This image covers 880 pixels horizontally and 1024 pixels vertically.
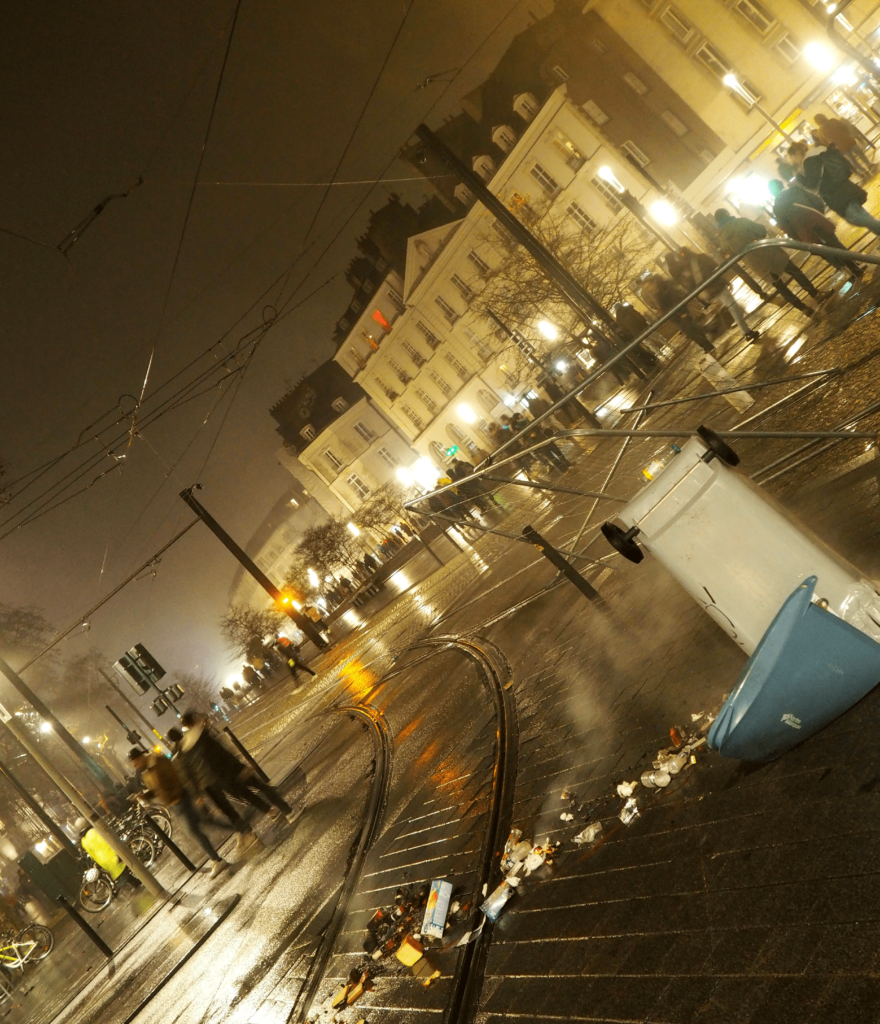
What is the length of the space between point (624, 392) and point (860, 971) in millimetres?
18780

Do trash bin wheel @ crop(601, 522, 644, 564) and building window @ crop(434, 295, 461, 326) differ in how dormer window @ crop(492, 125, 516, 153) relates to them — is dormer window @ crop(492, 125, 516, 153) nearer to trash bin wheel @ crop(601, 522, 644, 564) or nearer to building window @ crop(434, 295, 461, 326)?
building window @ crop(434, 295, 461, 326)

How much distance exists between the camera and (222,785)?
10227 millimetres

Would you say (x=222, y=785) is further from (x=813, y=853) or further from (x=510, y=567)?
(x=813, y=853)

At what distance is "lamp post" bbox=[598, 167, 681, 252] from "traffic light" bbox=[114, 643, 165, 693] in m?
22.7

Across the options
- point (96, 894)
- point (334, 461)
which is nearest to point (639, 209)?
point (96, 894)

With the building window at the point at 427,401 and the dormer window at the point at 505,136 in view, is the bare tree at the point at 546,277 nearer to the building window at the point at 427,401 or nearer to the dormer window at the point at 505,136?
the dormer window at the point at 505,136

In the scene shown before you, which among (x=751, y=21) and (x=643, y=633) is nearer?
(x=643, y=633)

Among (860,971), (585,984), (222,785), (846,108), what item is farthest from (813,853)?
(846,108)

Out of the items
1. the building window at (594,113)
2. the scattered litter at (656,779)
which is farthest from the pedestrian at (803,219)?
the building window at (594,113)

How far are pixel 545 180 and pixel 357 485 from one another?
41.6 meters

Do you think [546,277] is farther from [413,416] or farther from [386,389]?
[386,389]

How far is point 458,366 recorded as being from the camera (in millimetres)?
61688

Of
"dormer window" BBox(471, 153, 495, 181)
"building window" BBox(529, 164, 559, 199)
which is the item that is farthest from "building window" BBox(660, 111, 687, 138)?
"dormer window" BBox(471, 153, 495, 181)

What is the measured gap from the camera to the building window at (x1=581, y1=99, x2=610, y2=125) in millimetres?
44344
